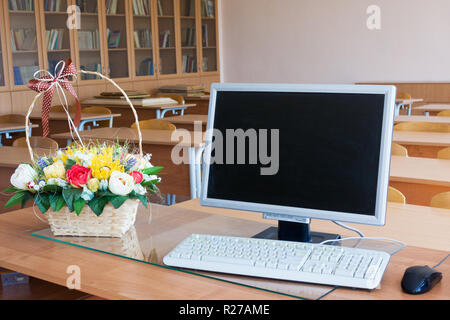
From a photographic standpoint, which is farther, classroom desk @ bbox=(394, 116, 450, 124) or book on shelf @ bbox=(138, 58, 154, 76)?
book on shelf @ bbox=(138, 58, 154, 76)

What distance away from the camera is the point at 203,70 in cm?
822

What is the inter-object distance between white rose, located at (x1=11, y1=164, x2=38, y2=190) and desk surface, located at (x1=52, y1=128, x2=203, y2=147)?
6.87 ft

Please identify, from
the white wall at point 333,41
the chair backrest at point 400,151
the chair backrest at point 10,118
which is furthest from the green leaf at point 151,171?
the white wall at point 333,41

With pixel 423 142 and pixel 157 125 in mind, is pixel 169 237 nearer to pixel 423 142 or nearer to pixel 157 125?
pixel 423 142

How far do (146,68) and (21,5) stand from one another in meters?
1.84

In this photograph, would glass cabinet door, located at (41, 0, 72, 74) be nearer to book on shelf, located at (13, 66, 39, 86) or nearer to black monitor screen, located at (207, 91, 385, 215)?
book on shelf, located at (13, 66, 39, 86)

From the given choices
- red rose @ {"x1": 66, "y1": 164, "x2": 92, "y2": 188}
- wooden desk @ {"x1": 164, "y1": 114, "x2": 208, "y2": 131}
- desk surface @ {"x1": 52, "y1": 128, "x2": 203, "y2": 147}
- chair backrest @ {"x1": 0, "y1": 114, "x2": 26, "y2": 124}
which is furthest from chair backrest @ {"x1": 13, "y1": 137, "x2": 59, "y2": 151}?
red rose @ {"x1": 66, "y1": 164, "x2": 92, "y2": 188}

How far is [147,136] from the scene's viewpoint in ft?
13.3

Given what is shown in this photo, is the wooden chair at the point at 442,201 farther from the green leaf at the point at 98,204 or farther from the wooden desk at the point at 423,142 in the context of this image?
the wooden desk at the point at 423,142

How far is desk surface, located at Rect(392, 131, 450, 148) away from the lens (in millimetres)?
3396

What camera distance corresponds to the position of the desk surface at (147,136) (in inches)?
148

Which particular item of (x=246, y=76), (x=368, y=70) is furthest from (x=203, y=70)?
(x=368, y=70)

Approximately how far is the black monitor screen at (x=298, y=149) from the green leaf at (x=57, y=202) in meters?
0.37

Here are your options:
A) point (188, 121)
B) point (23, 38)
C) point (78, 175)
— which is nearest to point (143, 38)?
point (23, 38)
